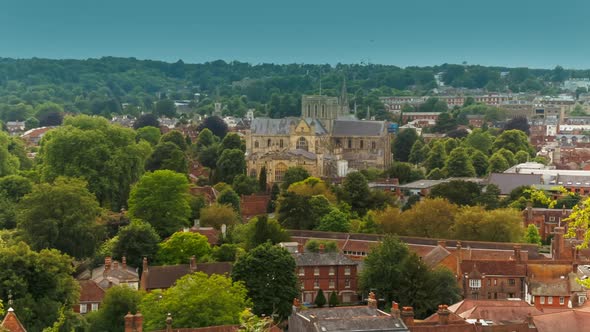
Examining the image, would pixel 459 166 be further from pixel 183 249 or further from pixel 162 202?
pixel 183 249

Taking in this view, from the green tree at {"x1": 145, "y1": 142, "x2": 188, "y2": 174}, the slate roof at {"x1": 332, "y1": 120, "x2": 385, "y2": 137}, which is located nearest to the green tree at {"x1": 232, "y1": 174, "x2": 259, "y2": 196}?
the green tree at {"x1": 145, "y1": 142, "x2": 188, "y2": 174}

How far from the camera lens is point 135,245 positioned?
52.7m

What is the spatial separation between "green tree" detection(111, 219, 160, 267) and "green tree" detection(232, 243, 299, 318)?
27.6ft

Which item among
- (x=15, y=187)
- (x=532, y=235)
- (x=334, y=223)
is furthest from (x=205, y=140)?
(x=532, y=235)

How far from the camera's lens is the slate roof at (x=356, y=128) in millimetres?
104919

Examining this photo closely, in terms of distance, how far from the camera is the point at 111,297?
138ft

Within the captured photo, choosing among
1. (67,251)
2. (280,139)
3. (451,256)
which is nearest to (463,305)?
(451,256)

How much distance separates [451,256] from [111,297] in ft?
52.1

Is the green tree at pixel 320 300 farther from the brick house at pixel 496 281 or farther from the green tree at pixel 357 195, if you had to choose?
the green tree at pixel 357 195

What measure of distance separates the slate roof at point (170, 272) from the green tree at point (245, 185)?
3129cm

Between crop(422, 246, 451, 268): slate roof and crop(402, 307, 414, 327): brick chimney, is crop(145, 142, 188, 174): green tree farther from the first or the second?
crop(402, 307, 414, 327): brick chimney

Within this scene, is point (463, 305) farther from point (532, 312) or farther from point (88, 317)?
point (88, 317)

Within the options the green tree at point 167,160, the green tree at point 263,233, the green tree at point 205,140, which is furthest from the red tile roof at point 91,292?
the green tree at point 205,140

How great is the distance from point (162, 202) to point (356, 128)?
45.3 metres
